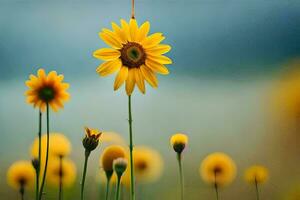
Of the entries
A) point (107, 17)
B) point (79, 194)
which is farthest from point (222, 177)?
point (107, 17)

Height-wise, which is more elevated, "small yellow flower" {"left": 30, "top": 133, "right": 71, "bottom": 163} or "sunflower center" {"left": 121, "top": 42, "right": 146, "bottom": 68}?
"sunflower center" {"left": 121, "top": 42, "right": 146, "bottom": 68}

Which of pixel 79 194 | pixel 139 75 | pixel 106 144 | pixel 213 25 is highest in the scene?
pixel 213 25

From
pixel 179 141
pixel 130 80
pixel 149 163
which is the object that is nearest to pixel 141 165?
pixel 149 163

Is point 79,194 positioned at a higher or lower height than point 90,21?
lower

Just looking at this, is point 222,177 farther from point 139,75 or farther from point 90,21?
point 90,21

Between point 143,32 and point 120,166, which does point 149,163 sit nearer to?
point 120,166

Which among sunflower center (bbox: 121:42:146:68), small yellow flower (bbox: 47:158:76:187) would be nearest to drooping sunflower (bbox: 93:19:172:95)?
sunflower center (bbox: 121:42:146:68)

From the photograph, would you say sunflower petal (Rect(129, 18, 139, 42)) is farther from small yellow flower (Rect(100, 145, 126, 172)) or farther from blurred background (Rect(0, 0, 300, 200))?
small yellow flower (Rect(100, 145, 126, 172))

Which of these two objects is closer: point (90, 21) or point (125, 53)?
point (125, 53)
